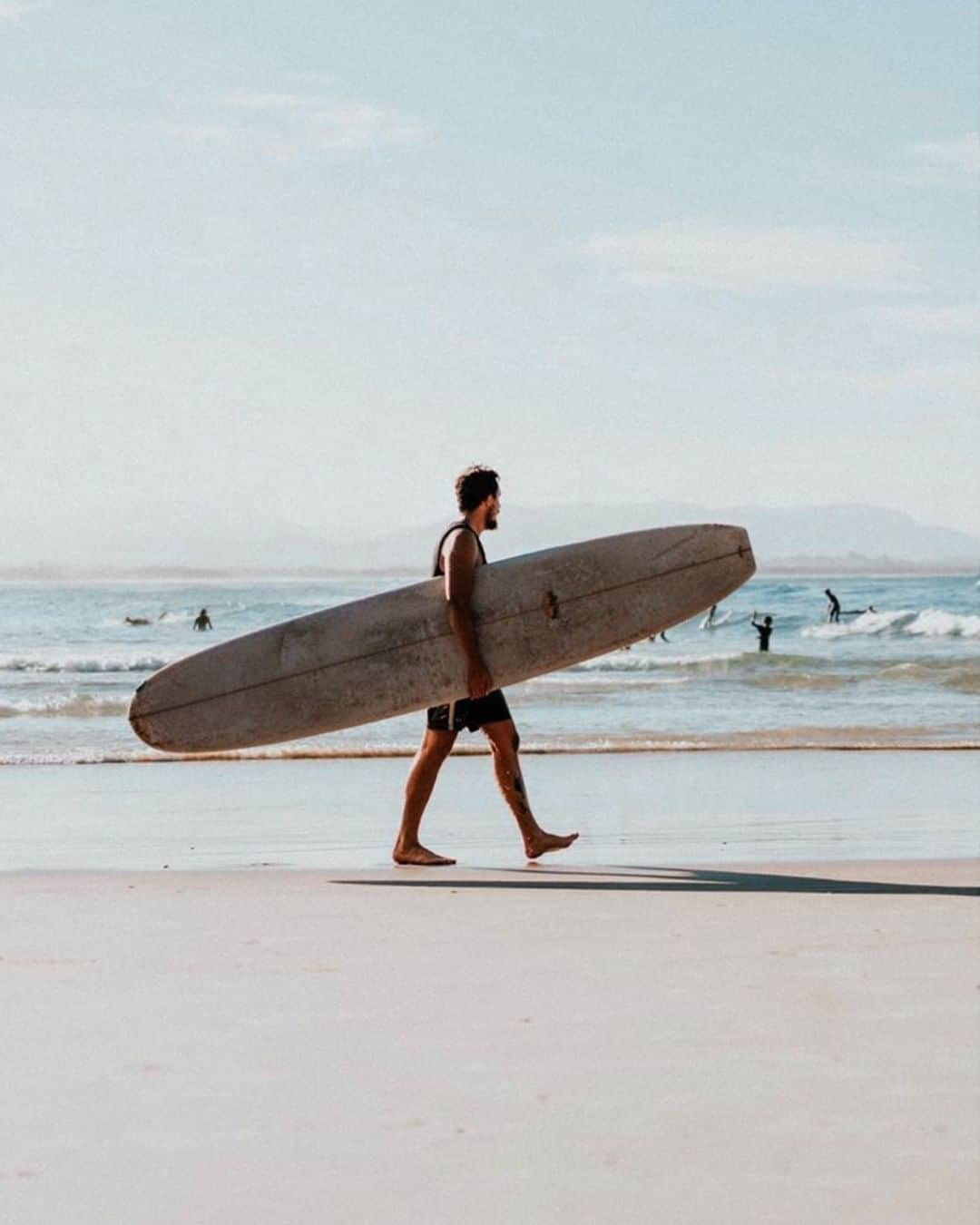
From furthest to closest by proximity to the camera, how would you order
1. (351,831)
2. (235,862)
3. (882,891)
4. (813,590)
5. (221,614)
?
(813,590) < (221,614) < (351,831) < (235,862) < (882,891)

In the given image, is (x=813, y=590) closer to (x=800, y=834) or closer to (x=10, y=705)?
(x=10, y=705)

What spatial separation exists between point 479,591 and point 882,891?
6.88ft

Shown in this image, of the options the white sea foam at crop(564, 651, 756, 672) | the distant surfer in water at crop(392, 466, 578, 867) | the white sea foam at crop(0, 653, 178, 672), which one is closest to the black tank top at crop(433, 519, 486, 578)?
the distant surfer in water at crop(392, 466, 578, 867)

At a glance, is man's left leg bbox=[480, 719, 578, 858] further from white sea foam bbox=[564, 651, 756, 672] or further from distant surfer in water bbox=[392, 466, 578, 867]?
white sea foam bbox=[564, 651, 756, 672]

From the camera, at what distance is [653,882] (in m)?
6.27

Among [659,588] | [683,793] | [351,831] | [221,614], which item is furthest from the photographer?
[221,614]

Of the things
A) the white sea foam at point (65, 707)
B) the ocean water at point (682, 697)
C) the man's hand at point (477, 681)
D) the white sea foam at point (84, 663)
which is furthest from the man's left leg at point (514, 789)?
the white sea foam at point (84, 663)

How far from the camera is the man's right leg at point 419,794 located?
22.4ft

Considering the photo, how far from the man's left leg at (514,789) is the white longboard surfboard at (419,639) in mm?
420

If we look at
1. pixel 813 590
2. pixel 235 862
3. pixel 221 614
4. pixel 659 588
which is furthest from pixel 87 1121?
pixel 813 590

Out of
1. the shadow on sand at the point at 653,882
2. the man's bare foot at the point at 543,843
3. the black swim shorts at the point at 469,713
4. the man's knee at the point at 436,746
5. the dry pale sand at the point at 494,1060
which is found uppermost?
the black swim shorts at the point at 469,713

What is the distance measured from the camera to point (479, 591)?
7.28 metres

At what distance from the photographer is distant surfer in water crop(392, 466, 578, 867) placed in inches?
268

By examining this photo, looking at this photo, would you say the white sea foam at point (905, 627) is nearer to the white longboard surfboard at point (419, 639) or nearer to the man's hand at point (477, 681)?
the white longboard surfboard at point (419, 639)
